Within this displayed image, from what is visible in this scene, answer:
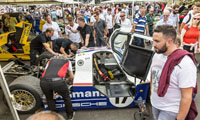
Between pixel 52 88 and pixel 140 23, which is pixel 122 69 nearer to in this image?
pixel 52 88

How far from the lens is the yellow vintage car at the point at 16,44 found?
5934mm

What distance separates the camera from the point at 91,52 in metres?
3.32

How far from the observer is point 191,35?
155 inches

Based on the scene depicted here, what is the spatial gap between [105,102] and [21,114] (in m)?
1.78

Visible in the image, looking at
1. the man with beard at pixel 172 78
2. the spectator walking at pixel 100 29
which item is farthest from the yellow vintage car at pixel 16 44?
the man with beard at pixel 172 78

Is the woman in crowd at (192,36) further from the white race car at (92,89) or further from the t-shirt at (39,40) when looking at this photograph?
the t-shirt at (39,40)

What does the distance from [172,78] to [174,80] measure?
3 centimetres

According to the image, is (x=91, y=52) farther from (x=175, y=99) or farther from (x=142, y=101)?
(x=175, y=99)

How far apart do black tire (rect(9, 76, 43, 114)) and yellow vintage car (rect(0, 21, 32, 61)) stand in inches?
130

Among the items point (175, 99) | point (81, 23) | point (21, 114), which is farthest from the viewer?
point (81, 23)

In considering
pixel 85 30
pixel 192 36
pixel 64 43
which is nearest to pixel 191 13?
pixel 192 36

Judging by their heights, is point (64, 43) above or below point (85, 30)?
below

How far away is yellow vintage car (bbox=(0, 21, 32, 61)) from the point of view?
593cm

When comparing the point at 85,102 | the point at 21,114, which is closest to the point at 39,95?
A: the point at 21,114
